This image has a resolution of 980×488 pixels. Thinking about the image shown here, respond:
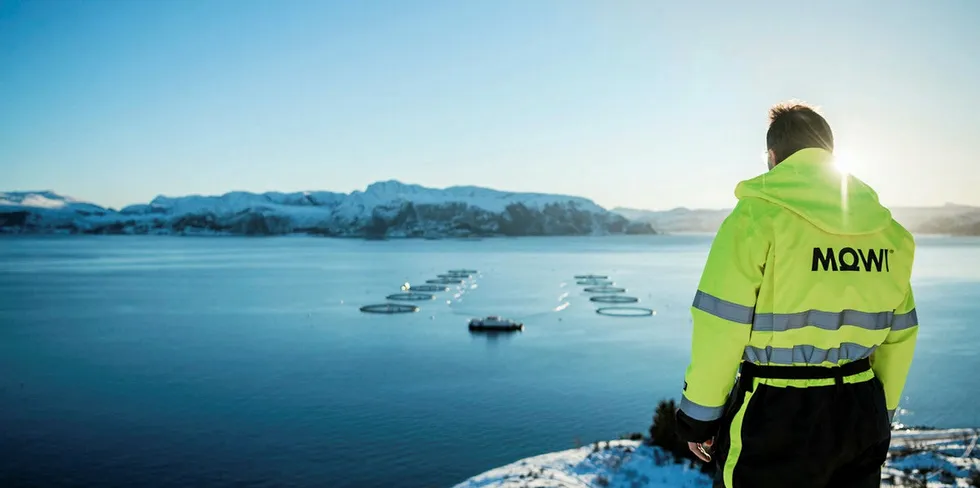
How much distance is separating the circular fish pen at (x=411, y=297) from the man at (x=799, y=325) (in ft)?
195

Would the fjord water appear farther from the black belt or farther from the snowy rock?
the black belt

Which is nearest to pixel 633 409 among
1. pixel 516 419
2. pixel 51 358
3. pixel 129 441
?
pixel 516 419

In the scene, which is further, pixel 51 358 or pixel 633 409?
pixel 51 358

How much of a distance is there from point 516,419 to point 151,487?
11.0 metres

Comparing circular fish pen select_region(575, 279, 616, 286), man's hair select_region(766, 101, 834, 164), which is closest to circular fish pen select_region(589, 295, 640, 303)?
circular fish pen select_region(575, 279, 616, 286)

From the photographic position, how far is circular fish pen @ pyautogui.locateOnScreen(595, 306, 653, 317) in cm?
5191

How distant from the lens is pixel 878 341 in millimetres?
2602

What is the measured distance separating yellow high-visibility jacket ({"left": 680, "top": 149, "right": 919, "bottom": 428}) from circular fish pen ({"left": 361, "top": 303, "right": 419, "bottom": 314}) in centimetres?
4978

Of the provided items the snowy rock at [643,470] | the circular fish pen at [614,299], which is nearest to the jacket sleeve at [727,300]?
the snowy rock at [643,470]

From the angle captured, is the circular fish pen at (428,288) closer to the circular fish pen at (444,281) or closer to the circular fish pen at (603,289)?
the circular fish pen at (444,281)

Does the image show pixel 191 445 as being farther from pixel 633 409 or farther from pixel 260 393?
pixel 633 409

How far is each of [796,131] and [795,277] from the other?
0.65 m

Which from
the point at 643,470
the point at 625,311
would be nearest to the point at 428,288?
the point at 625,311

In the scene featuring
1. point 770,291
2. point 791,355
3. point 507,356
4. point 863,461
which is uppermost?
point 770,291
